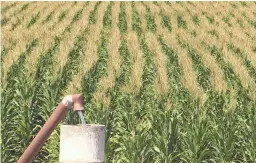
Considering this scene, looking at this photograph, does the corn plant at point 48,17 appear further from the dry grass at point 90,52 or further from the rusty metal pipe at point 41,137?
the rusty metal pipe at point 41,137

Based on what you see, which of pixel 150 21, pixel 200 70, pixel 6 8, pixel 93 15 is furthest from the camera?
pixel 6 8

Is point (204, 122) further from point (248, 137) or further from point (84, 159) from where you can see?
point (84, 159)

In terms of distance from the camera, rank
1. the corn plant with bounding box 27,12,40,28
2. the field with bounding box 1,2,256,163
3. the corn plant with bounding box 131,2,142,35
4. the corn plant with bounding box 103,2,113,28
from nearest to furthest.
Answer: the field with bounding box 1,2,256,163, the corn plant with bounding box 131,2,142,35, the corn plant with bounding box 27,12,40,28, the corn plant with bounding box 103,2,113,28

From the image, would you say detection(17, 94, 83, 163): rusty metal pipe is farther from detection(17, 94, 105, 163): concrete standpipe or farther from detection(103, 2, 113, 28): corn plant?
detection(103, 2, 113, 28): corn plant

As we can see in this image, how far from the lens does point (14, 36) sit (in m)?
16.9

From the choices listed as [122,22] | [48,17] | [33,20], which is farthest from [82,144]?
[48,17]

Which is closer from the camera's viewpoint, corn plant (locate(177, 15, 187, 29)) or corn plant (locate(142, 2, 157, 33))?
corn plant (locate(142, 2, 157, 33))

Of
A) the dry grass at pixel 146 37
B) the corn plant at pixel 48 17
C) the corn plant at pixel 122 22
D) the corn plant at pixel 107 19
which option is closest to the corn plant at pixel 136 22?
the dry grass at pixel 146 37

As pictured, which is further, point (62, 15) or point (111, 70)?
point (62, 15)

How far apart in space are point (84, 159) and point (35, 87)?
255 inches

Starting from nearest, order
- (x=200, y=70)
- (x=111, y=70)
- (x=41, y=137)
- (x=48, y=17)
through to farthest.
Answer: (x=41, y=137) < (x=111, y=70) < (x=200, y=70) < (x=48, y=17)

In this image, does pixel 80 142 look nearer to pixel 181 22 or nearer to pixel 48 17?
pixel 181 22

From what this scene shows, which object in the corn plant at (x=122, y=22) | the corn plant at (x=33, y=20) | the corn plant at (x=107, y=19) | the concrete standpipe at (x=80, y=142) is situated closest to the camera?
the concrete standpipe at (x=80, y=142)

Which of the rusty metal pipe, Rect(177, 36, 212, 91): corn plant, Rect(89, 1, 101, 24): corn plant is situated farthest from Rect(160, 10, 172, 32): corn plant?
the rusty metal pipe
